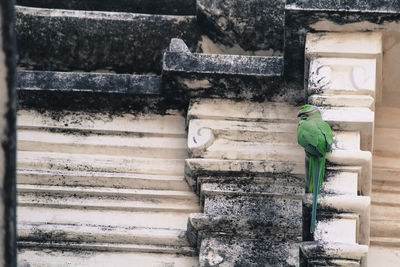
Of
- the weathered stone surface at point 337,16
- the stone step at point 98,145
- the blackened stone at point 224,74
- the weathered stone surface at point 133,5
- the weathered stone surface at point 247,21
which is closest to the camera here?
the weathered stone surface at point 337,16

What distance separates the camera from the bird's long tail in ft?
21.3

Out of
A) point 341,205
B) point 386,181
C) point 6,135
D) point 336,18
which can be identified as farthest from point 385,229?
point 6,135

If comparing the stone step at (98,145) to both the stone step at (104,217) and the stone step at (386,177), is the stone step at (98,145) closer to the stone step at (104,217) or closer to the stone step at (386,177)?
the stone step at (104,217)

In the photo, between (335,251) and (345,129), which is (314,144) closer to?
(345,129)

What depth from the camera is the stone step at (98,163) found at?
7543 millimetres

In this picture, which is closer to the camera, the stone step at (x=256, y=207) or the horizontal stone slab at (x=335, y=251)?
the horizontal stone slab at (x=335, y=251)

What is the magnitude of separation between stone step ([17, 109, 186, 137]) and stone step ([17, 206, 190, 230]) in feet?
1.90

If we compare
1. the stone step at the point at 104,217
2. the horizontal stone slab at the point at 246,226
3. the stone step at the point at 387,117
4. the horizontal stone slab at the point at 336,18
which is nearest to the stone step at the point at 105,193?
the stone step at the point at 104,217

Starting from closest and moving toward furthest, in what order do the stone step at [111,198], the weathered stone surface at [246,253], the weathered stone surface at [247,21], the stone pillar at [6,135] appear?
the stone pillar at [6,135], the weathered stone surface at [246,253], the stone step at [111,198], the weathered stone surface at [247,21]

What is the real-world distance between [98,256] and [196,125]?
3.37 ft

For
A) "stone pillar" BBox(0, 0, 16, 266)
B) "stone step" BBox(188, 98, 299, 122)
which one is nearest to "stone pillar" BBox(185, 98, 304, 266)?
"stone step" BBox(188, 98, 299, 122)

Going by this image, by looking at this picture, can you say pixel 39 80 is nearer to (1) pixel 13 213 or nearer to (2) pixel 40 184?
(2) pixel 40 184

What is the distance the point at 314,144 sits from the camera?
6684mm

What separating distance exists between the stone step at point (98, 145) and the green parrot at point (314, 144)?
3.38 ft
